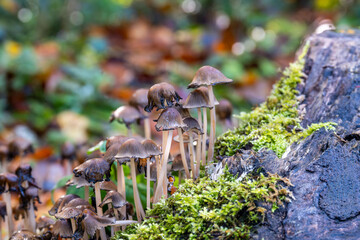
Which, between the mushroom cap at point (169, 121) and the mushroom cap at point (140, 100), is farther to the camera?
the mushroom cap at point (140, 100)

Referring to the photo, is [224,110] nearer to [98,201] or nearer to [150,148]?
[150,148]

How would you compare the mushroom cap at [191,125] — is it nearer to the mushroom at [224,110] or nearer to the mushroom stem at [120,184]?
the mushroom stem at [120,184]

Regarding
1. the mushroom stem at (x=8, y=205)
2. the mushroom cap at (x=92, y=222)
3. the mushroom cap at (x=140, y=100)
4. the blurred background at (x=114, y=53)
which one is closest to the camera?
the mushroom cap at (x=92, y=222)

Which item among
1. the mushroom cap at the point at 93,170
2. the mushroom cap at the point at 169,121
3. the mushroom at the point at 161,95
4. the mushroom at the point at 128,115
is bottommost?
the mushroom cap at the point at 93,170

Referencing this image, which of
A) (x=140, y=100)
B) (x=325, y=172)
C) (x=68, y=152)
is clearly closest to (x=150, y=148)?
(x=140, y=100)

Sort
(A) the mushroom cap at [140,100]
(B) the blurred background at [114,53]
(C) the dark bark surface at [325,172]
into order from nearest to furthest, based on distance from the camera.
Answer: (C) the dark bark surface at [325,172]
(A) the mushroom cap at [140,100]
(B) the blurred background at [114,53]

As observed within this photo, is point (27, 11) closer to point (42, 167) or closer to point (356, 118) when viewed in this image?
point (42, 167)

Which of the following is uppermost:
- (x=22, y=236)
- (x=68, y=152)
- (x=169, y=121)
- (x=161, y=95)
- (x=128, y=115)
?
(x=68, y=152)

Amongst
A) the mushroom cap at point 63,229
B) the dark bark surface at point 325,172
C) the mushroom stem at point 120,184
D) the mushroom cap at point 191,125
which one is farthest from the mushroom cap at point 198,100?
the mushroom cap at point 63,229

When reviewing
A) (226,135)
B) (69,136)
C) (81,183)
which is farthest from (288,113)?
(69,136)
